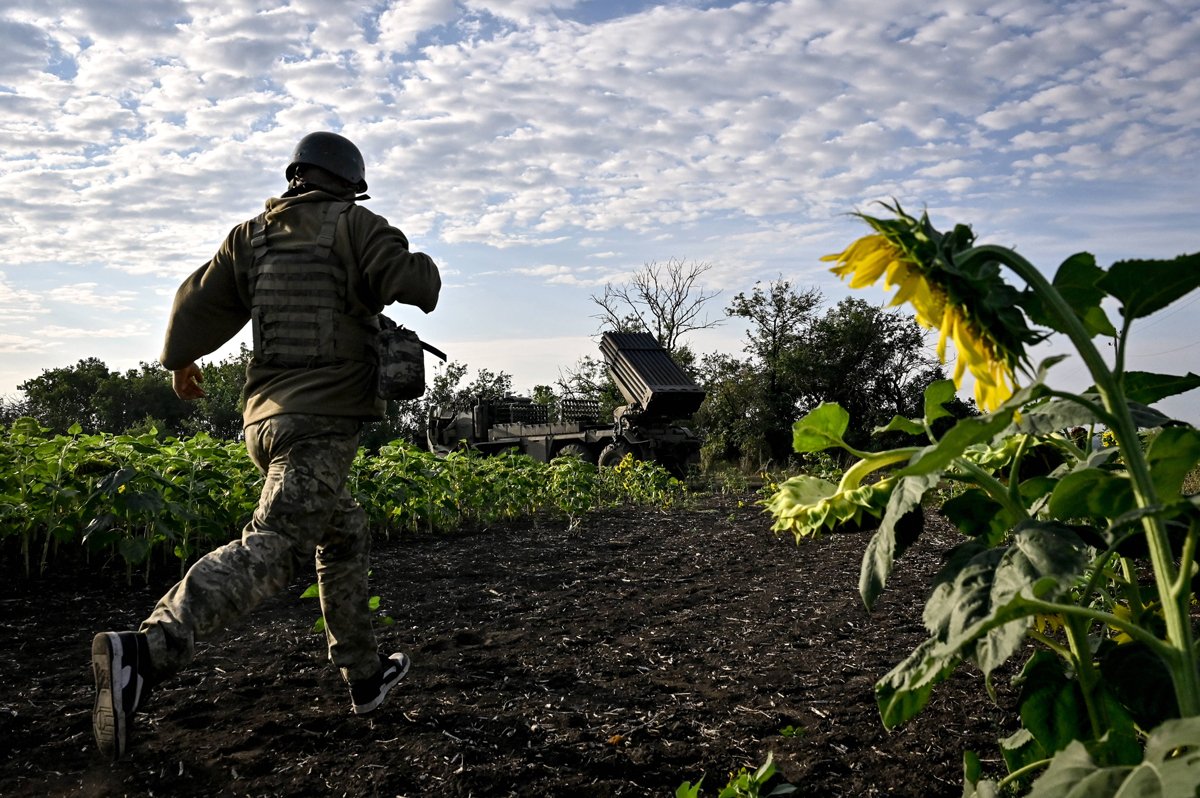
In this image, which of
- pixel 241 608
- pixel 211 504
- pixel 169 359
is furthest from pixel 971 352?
pixel 211 504

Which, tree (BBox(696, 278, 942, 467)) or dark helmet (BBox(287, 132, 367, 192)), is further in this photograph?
tree (BBox(696, 278, 942, 467))

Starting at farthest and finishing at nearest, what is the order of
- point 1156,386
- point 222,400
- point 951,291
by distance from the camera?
point 222,400 → point 1156,386 → point 951,291

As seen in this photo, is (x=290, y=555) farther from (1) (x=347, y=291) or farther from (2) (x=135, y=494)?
(2) (x=135, y=494)

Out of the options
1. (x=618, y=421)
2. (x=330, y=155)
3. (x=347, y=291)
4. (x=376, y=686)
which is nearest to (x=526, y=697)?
(x=376, y=686)

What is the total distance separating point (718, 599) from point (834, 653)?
121 cm

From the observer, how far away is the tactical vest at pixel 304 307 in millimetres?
2986

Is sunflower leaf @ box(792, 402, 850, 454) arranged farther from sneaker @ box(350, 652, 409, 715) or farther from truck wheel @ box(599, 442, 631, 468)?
truck wheel @ box(599, 442, 631, 468)

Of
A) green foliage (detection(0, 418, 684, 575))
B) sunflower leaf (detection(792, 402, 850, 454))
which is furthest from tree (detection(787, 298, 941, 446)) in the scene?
sunflower leaf (detection(792, 402, 850, 454))

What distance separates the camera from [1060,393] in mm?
1082

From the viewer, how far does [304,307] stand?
9.87 ft

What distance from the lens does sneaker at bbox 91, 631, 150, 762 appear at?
7.37ft

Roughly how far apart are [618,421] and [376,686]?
39.7ft

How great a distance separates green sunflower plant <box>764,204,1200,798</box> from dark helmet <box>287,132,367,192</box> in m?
2.29

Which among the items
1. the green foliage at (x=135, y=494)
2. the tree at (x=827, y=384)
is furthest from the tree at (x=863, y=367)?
the green foliage at (x=135, y=494)
